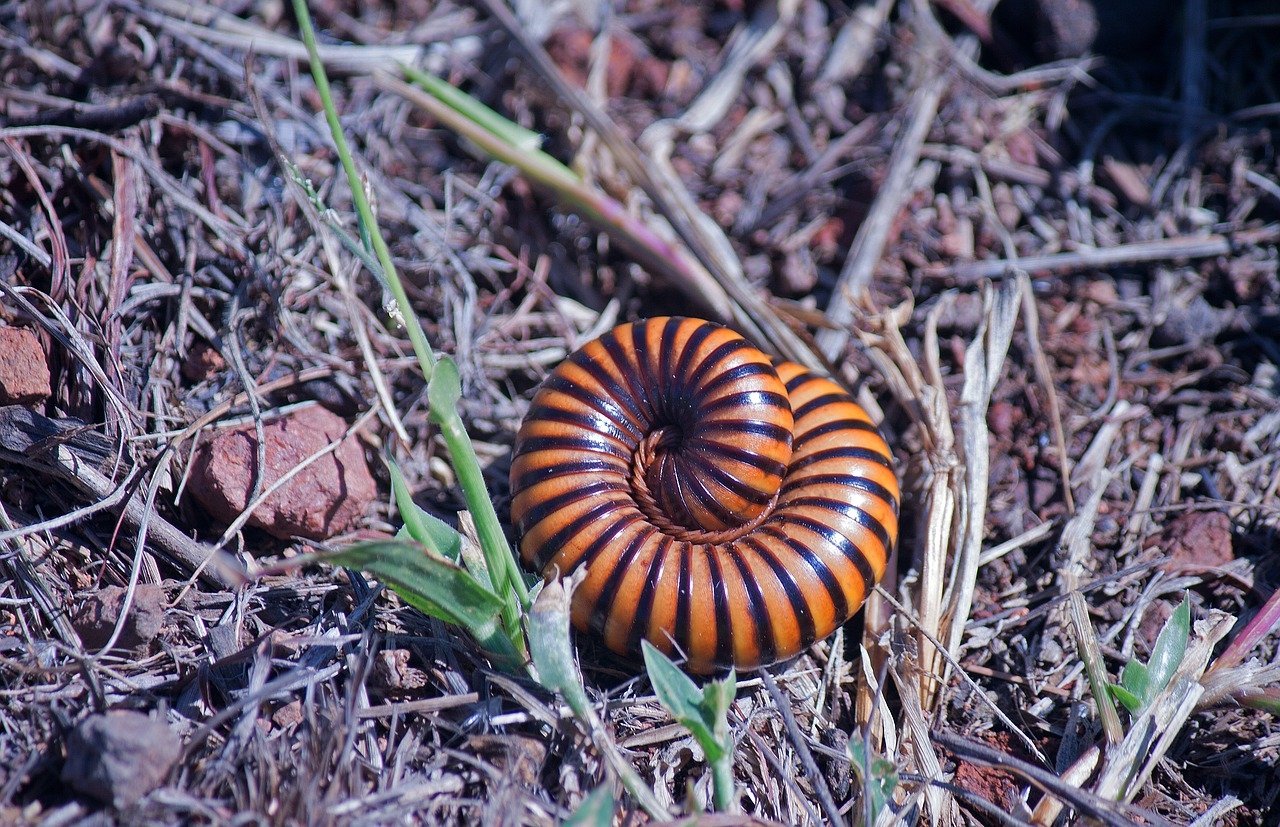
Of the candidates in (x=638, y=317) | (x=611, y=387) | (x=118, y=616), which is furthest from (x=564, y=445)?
(x=118, y=616)

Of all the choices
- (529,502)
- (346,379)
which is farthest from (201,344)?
(529,502)

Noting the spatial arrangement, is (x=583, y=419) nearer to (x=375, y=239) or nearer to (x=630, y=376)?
(x=630, y=376)

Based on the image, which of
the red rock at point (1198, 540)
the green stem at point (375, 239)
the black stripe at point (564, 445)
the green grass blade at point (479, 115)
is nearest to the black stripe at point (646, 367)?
the black stripe at point (564, 445)

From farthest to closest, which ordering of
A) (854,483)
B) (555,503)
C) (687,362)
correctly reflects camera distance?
(687,362)
(854,483)
(555,503)

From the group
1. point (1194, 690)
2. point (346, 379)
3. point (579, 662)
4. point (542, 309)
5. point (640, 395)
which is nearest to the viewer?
point (1194, 690)

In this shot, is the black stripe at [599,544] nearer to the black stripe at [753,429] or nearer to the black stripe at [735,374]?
the black stripe at [753,429]

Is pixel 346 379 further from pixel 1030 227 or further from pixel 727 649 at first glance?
pixel 1030 227
